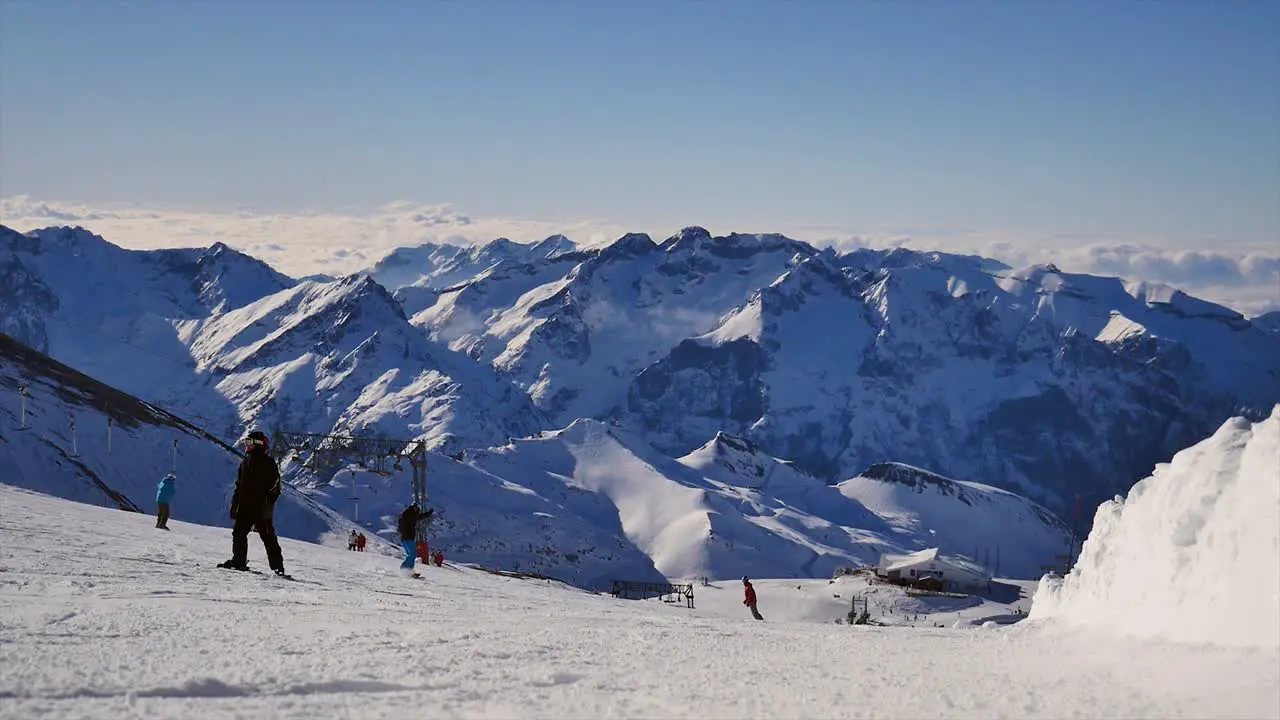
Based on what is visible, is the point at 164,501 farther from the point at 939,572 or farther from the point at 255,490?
the point at 939,572

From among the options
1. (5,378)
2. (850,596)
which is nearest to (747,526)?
(850,596)

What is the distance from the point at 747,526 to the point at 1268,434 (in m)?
189

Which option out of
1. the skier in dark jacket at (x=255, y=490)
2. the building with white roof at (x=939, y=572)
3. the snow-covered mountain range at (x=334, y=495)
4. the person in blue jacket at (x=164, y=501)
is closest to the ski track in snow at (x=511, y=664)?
the skier in dark jacket at (x=255, y=490)

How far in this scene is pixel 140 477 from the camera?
237 feet

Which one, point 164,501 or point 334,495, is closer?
point 164,501

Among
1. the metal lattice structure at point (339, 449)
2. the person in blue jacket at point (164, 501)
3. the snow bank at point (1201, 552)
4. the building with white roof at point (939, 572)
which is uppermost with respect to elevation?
the metal lattice structure at point (339, 449)

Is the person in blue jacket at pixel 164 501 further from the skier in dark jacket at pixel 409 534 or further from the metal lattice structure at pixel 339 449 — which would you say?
the metal lattice structure at pixel 339 449

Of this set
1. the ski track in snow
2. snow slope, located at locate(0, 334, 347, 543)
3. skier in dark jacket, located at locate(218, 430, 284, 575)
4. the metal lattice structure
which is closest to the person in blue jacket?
skier in dark jacket, located at locate(218, 430, 284, 575)

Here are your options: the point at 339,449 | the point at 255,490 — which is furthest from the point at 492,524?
the point at 255,490

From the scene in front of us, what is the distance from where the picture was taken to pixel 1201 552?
11875mm

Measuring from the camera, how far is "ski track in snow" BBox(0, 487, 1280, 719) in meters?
8.90

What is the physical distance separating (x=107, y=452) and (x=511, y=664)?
2585 inches

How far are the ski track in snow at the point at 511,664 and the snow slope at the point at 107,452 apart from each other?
4757cm

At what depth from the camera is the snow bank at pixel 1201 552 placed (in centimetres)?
1105
